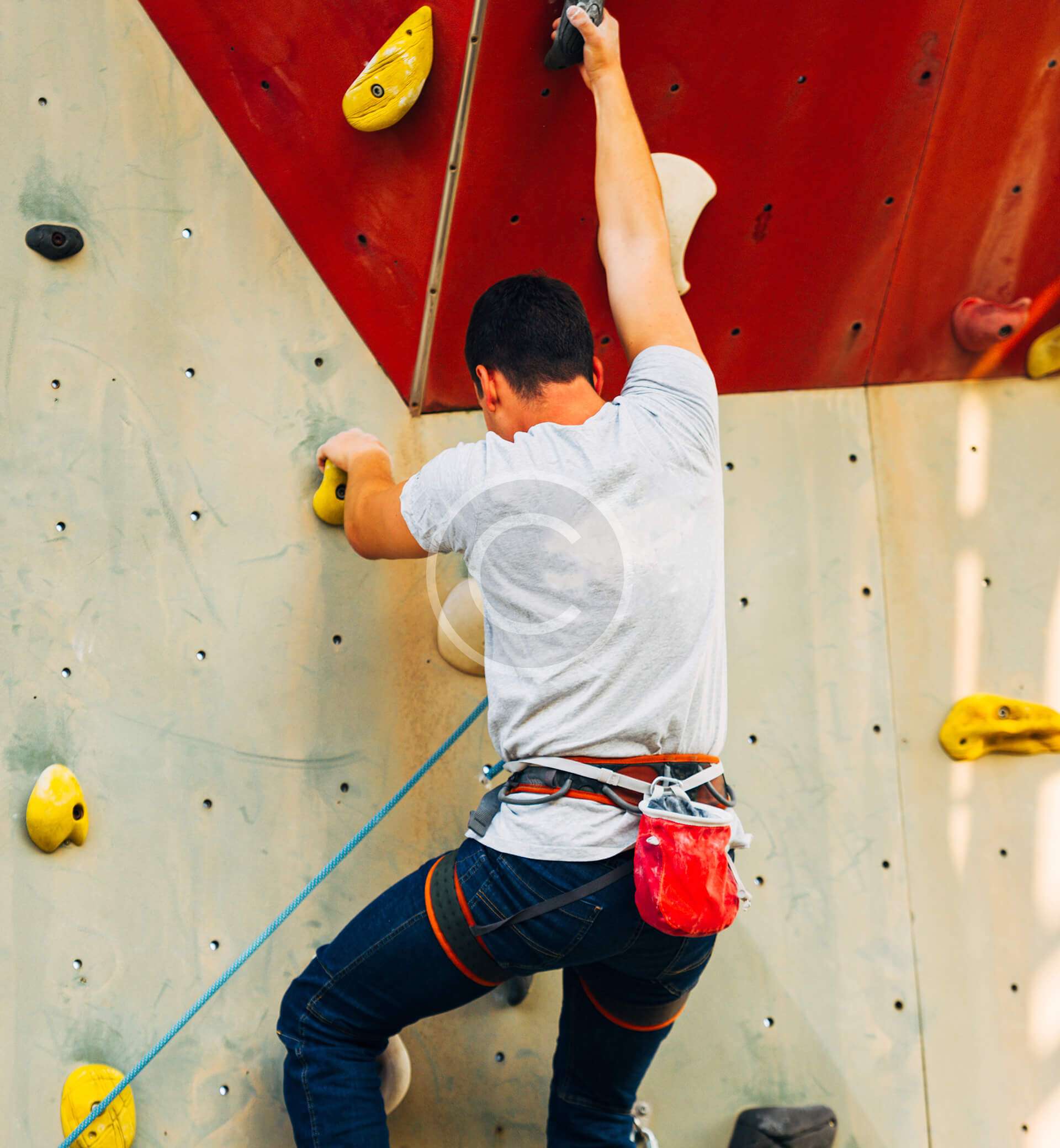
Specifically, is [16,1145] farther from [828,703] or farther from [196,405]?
[828,703]

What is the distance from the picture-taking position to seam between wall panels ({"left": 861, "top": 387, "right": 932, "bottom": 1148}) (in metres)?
1.74

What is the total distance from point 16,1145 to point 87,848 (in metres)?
0.38

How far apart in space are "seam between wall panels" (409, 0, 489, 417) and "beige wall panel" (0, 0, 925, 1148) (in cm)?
6

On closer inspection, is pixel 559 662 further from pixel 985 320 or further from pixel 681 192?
pixel 985 320

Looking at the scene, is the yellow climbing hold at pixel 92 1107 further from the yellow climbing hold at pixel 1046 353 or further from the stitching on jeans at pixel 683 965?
the yellow climbing hold at pixel 1046 353

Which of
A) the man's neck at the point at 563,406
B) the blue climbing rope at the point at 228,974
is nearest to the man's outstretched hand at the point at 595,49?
the man's neck at the point at 563,406

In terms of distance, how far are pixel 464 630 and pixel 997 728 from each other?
2.97 feet

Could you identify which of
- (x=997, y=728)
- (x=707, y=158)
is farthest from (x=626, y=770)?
(x=707, y=158)

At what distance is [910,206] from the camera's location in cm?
183

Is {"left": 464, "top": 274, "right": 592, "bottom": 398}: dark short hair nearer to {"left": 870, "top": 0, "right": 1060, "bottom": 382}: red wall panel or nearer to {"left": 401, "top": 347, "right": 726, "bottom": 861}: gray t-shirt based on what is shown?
{"left": 401, "top": 347, "right": 726, "bottom": 861}: gray t-shirt

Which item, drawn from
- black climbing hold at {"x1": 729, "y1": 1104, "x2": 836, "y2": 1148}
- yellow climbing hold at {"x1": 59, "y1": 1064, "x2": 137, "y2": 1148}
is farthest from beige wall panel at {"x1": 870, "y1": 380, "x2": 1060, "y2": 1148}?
yellow climbing hold at {"x1": 59, "y1": 1064, "x2": 137, "y2": 1148}

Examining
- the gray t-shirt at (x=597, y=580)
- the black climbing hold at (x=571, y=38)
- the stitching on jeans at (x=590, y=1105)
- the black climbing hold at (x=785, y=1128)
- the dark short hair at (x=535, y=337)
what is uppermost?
the black climbing hold at (x=571, y=38)

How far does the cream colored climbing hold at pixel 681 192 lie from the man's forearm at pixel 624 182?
0.28 m

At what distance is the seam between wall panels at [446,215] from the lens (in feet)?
5.31
